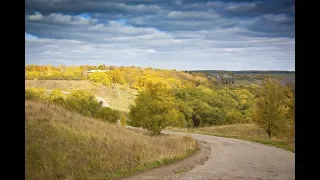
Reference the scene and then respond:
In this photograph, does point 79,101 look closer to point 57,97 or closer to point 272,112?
point 57,97

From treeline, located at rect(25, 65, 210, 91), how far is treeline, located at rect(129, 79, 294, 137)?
891 millimetres

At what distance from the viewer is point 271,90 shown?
16.7 m

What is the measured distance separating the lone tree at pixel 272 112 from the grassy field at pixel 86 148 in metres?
4.68

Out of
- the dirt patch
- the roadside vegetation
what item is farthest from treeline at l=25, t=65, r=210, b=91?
the dirt patch

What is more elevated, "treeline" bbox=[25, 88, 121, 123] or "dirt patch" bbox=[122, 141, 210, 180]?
"treeline" bbox=[25, 88, 121, 123]

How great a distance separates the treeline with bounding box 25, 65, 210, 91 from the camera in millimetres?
15828

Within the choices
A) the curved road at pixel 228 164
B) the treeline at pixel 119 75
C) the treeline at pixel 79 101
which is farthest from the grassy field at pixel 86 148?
the treeline at pixel 119 75

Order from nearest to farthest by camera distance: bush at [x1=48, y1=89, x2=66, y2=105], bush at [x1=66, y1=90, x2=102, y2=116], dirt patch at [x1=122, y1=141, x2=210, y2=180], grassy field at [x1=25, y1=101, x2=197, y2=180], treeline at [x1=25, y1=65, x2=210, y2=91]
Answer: dirt patch at [x1=122, y1=141, x2=210, y2=180] → grassy field at [x1=25, y1=101, x2=197, y2=180] → bush at [x1=66, y1=90, x2=102, y2=116] → treeline at [x1=25, y1=65, x2=210, y2=91] → bush at [x1=48, y1=89, x2=66, y2=105]

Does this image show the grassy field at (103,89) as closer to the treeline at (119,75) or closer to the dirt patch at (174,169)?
the treeline at (119,75)

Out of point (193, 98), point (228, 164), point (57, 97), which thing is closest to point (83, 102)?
point (57, 97)

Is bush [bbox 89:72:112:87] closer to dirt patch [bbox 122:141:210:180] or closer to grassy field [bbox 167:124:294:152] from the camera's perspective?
grassy field [bbox 167:124:294:152]
